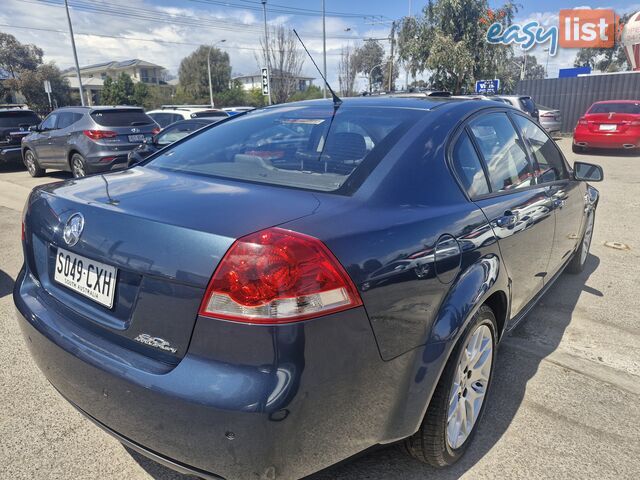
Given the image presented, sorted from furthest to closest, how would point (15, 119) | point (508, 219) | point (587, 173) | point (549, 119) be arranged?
point (549, 119), point (15, 119), point (587, 173), point (508, 219)

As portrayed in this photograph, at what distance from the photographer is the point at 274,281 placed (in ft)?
4.69

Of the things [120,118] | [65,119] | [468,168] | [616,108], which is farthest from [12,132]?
[616,108]

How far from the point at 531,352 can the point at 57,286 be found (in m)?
2.78

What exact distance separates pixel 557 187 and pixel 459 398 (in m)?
1.83

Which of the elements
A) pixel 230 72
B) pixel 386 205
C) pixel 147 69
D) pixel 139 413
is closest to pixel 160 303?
pixel 139 413

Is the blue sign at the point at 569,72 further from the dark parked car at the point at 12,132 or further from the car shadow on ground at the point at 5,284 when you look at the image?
the car shadow on ground at the point at 5,284

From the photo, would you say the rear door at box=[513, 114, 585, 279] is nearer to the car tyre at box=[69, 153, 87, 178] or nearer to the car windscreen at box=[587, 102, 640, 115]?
the car tyre at box=[69, 153, 87, 178]


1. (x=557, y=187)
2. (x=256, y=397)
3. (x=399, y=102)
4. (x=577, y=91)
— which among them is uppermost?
(x=399, y=102)

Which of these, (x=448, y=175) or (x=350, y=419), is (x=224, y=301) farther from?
(x=448, y=175)

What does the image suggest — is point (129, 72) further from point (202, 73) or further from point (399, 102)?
point (399, 102)

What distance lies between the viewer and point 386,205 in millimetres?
1777

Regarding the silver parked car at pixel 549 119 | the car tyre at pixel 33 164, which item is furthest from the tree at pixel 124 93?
the silver parked car at pixel 549 119

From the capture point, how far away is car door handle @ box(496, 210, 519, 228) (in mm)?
2324

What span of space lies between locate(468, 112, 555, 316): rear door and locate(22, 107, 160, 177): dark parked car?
7.60 m
